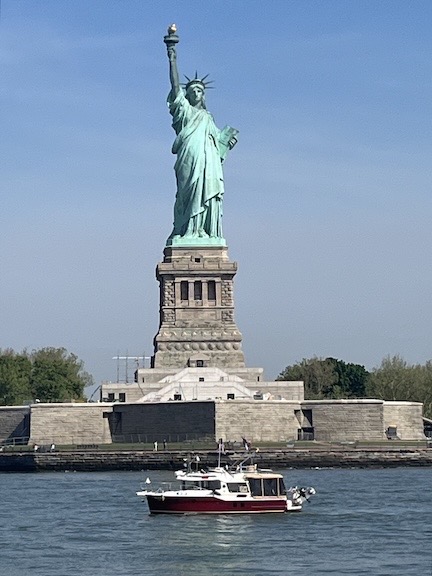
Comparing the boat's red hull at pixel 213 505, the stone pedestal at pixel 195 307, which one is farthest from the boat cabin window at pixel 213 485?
the stone pedestal at pixel 195 307

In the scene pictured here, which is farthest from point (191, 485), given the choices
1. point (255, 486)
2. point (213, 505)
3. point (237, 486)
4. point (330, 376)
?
point (330, 376)

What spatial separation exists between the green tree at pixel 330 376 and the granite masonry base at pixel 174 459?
31895 millimetres

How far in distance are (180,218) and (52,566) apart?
52.4m

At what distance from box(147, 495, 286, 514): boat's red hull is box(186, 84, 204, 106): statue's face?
142 ft

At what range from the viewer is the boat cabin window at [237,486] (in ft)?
166

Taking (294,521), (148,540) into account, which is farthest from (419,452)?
(148,540)

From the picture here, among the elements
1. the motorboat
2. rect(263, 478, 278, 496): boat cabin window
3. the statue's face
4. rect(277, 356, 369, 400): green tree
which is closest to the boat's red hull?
the motorboat

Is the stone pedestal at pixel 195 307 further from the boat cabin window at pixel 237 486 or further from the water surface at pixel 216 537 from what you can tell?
the boat cabin window at pixel 237 486

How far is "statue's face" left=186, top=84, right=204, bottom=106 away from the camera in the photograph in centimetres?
9012

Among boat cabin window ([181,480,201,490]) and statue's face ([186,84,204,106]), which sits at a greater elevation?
statue's face ([186,84,204,106])

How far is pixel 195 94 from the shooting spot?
297 feet

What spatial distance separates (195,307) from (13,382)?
14121 millimetres

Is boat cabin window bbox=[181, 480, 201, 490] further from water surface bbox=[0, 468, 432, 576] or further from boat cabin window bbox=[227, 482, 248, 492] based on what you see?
water surface bbox=[0, 468, 432, 576]

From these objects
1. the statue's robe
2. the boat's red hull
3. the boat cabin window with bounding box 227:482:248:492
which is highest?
the statue's robe
